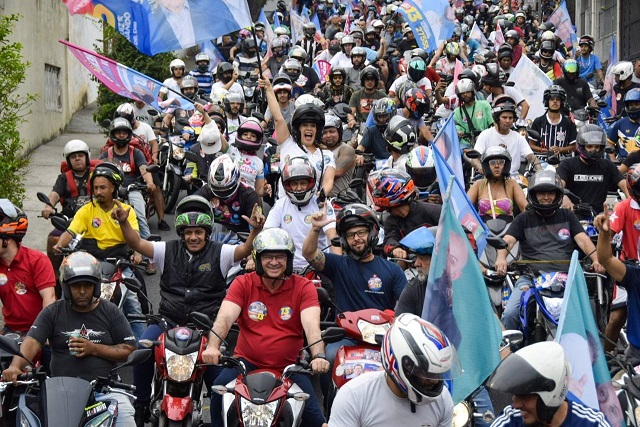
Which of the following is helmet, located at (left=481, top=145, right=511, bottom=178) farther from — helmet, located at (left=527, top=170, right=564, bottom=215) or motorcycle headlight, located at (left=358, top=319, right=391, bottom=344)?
motorcycle headlight, located at (left=358, top=319, right=391, bottom=344)

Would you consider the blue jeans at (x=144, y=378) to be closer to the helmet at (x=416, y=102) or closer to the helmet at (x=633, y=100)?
Result: the helmet at (x=416, y=102)

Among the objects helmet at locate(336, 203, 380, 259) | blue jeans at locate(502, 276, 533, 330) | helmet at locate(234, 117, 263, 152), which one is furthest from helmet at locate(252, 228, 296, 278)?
helmet at locate(234, 117, 263, 152)

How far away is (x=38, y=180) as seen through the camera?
62.7 feet

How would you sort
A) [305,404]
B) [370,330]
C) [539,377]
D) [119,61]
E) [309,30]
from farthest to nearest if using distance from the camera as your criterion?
1. [309,30]
2. [119,61]
3. [370,330]
4. [305,404]
5. [539,377]

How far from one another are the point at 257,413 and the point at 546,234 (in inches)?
169

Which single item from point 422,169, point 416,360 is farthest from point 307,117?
point 416,360

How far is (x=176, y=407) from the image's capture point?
7910 mm

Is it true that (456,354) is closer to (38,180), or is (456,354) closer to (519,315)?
(519,315)

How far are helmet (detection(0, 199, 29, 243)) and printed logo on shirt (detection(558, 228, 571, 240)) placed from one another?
465 centimetres

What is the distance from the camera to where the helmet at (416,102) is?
50.0 feet

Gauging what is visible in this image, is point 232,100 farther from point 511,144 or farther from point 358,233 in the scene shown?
point 358,233

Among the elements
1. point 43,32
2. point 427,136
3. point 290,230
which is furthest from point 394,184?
point 43,32

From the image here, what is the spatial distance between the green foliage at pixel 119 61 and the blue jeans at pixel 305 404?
1415 centimetres

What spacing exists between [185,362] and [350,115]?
9.82 m
